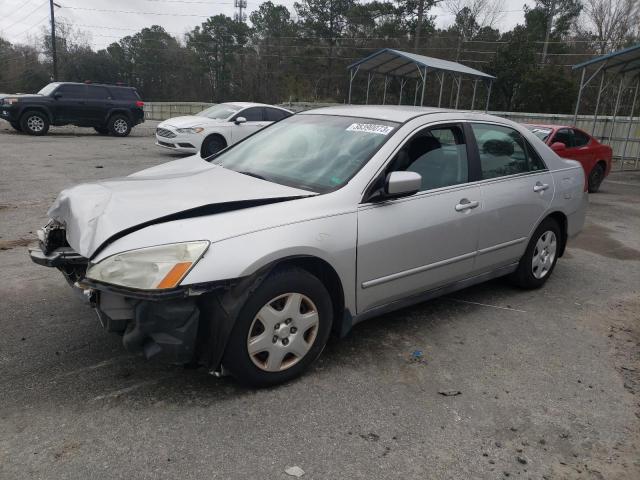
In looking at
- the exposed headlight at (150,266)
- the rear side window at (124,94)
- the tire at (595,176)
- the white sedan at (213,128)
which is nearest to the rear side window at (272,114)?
the white sedan at (213,128)

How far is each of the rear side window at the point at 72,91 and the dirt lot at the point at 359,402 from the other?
15119mm

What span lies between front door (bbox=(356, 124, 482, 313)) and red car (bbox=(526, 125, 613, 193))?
630cm

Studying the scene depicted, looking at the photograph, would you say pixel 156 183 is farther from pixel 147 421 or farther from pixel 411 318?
pixel 411 318

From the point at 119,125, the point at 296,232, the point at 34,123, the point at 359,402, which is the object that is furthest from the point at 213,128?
the point at 359,402

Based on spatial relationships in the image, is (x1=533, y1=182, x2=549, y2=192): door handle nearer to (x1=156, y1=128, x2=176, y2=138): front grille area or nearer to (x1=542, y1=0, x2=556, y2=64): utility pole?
(x1=156, y1=128, x2=176, y2=138): front grille area

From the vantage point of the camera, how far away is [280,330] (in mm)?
2922

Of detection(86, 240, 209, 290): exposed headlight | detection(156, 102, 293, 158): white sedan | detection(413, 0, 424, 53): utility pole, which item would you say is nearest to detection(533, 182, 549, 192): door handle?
detection(86, 240, 209, 290): exposed headlight

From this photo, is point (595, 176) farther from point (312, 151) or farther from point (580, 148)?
point (312, 151)

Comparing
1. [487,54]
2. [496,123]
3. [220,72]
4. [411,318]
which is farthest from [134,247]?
[220,72]

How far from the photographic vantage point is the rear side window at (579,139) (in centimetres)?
1089

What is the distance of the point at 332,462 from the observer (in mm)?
2441

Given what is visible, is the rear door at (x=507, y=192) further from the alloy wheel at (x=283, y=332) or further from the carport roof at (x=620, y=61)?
the carport roof at (x=620, y=61)

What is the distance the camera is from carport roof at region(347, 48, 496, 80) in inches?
688

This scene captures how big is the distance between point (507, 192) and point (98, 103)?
17.2 m
